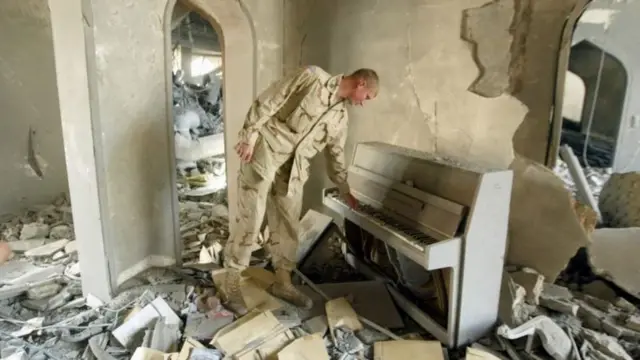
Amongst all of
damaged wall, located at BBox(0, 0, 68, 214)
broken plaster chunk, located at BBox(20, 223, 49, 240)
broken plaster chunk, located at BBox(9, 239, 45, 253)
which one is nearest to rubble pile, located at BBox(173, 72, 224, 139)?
damaged wall, located at BBox(0, 0, 68, 214)

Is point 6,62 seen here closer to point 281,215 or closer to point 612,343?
point 281,215

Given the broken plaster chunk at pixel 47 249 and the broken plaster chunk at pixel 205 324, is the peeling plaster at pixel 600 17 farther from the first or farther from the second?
Result: the broken plaster chunk at pixel 47 249

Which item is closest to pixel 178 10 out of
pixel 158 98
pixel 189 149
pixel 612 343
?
pixel 158 98

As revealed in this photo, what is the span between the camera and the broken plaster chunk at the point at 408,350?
2.24 meters

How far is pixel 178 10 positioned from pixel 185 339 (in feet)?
10.8

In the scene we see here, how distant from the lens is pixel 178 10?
14.8ft

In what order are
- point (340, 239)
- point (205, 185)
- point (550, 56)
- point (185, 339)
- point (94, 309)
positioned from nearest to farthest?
1. point (185, 339)
2. point (94, 309)
3. point (550, 56)
4. point (340, 239)
5. point (205, 185)

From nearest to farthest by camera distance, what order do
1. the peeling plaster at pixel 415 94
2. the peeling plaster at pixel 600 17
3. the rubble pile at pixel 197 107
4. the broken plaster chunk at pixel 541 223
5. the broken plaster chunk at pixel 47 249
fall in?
the broken plaster chunk at pixel 541 223 → the peeling plaster at pixel 415 94 → the broken plaster chunk at pixel 47 249 → the peeling plaster at pixel 600 17 → the rubble pile at pixel 197 107

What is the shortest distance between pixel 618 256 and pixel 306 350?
2.17m

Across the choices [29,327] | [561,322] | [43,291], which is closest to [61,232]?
[43,291]

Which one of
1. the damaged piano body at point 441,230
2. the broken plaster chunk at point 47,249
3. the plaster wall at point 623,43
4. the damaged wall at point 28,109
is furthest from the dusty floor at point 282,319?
the plaster wall at point 623,43

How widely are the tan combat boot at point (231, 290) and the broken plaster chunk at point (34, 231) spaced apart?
83.0 inches

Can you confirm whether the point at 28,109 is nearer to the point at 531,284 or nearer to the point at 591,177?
the point at 531,284

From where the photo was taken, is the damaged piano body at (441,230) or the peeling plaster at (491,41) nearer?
the damaged piano body at (441,230)
